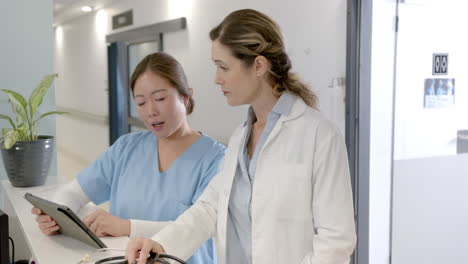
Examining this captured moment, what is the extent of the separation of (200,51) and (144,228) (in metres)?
3.14

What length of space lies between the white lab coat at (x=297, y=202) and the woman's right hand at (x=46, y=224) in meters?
0.31

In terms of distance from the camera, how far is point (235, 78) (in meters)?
1.27

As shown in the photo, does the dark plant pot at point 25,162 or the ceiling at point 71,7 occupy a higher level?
the ceiling at point 71,7

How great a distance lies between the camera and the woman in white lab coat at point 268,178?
1.16 meters

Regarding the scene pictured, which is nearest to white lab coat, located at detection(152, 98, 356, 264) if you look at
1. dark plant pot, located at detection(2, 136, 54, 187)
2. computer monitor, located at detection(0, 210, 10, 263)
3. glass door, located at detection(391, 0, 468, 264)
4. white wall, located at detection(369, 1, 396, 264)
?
computer monitor, located at detection(0, 210, 10, 263)

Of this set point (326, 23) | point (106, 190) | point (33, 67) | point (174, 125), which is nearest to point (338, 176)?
point (174, 125)

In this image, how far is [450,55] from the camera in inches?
115

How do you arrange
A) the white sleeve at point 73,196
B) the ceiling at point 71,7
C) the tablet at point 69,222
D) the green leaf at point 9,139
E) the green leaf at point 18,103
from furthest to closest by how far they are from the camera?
the ceiling at point 71,7
the green leaf at point 18,103
the green leaf at point 9,139
the white sleeve at point 73,196
the tablet at point 69,222

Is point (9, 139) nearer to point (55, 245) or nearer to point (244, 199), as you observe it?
point (55, 245)

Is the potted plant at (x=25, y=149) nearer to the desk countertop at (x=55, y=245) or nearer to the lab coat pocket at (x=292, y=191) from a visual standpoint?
the desk countertop at (x=55, y=245)

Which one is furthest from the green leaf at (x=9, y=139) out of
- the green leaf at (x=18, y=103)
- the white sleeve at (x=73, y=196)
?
the white sleeve at (x=73, y=196)

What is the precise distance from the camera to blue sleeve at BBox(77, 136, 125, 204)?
5.54ft

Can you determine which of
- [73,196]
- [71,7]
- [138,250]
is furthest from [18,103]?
[71,7]

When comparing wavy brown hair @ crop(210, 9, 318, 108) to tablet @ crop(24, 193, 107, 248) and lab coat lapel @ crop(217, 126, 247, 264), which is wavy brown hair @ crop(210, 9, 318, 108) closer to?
lab coat lapel @ crop(217, 126, 247, 264)
